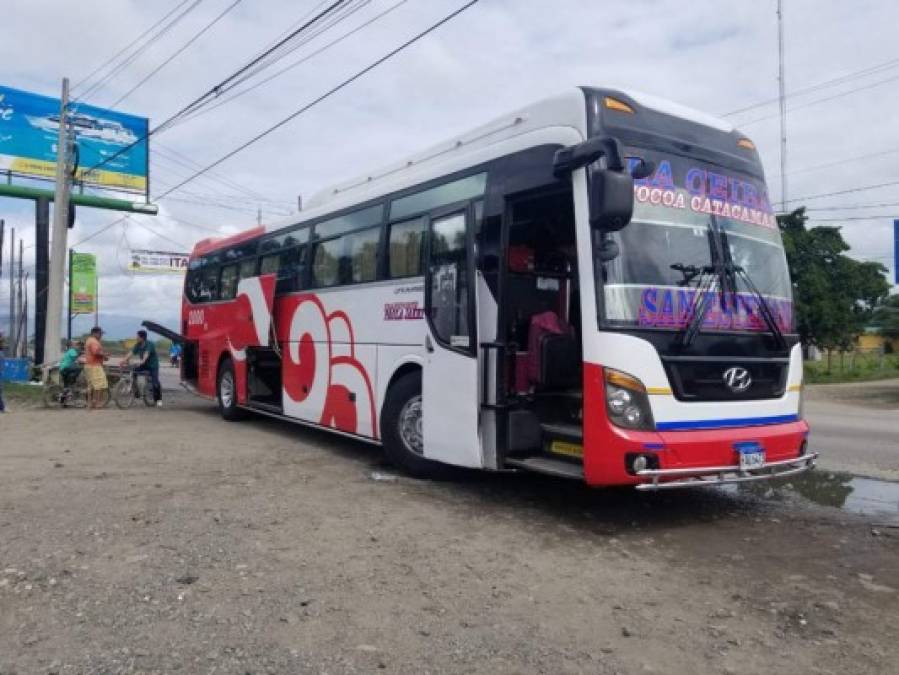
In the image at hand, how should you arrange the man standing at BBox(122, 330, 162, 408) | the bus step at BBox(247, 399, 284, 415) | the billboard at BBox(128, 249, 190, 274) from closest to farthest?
the bus step at BBox(247, 399, 284, 415), the man standing at BBox(122, 330, 162, 408), the billboard at BBox(128, 249, 190, 274)

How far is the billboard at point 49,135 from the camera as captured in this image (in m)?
26.5

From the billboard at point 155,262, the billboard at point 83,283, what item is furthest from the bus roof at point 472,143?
the billboard at point 155,262

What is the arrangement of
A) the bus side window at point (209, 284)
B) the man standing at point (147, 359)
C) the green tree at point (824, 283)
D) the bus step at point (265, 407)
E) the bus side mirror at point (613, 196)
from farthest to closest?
the green tree at point (824, 283) → the man standing at point (147, 359) → the bus side window at point (209, 284) → the bus step at point (265, 407) → the bus side mirror at point (613, 196)

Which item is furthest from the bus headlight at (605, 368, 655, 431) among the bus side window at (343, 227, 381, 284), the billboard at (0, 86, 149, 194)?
the billboard at (0, 86, 149, 194)

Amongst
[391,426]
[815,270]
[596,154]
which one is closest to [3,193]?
[391,426]

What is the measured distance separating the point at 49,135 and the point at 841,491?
2813 cm

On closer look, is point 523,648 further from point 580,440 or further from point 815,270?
point 815,270

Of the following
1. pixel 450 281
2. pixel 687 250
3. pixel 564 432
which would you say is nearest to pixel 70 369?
pixel 450 281

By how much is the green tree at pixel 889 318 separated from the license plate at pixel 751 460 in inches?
1165

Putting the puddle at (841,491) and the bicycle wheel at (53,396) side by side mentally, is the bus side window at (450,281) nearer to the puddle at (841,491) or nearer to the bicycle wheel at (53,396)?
the puddle at (841,491)

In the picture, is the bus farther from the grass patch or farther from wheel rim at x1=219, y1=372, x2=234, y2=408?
the grass patch

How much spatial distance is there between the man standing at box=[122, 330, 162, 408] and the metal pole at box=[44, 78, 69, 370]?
15.0 ft

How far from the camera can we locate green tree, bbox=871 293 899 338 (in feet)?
102

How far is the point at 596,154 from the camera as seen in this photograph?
5.66 metres
